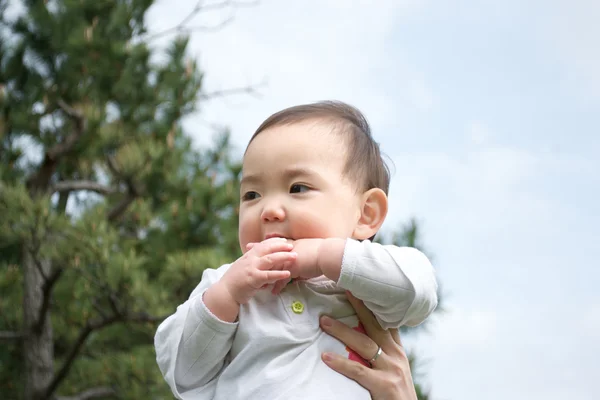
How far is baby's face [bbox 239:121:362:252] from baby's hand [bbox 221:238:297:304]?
0.17 ft

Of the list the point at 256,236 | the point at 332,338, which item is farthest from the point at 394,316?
the point at 256,236

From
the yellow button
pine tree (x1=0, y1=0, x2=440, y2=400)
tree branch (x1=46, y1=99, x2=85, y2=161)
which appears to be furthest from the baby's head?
tree branch (x1=46, y1=99, x2=85, y2=161)

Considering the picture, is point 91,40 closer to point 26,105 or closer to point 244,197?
point 26,105

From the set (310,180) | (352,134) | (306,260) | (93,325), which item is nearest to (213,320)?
(306,260)

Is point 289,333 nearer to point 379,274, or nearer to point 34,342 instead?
point 379,274

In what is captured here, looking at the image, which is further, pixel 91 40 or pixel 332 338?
pixel 91 40

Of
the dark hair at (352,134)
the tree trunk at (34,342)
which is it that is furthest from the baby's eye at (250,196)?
the tree trunk at (34,342)

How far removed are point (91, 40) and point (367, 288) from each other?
3.06m

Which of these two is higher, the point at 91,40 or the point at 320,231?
the point at 320,231

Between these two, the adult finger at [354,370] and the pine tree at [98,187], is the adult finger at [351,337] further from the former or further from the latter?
the pine tree at [98,187]

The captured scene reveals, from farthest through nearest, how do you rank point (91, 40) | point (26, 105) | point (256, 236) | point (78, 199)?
point (78, 199)
point (26, 105)
point (91, 40)
point (256, 236)

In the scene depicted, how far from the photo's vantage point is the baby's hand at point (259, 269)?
110 cm

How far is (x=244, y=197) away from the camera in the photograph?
124 centimetres

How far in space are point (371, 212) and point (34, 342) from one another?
10.1ft
